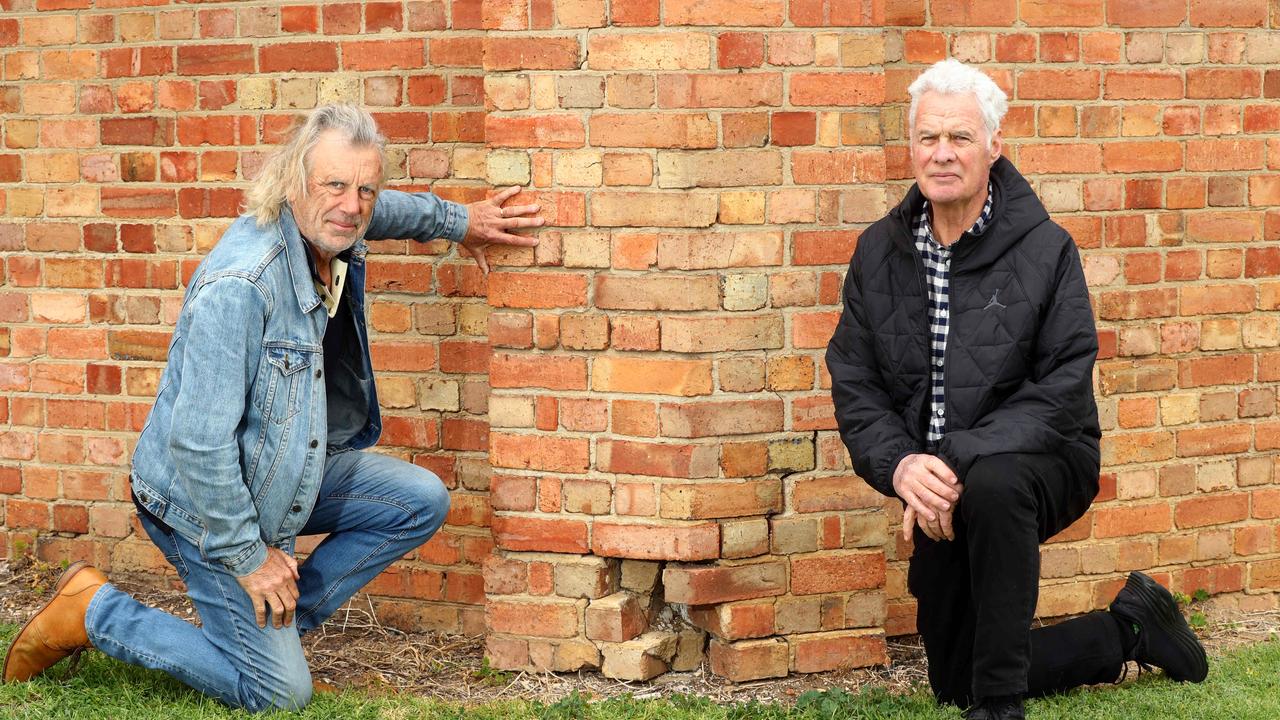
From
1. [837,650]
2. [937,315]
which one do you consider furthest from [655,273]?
[837,650]

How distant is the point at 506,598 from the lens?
4.25 meters

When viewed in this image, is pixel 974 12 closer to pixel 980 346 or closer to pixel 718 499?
pixel 980 346

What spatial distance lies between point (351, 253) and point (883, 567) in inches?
75.5

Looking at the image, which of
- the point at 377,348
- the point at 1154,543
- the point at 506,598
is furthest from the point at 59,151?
the point at 1154,543

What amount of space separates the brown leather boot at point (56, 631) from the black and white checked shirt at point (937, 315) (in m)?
2.45

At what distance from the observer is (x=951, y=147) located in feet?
11.8

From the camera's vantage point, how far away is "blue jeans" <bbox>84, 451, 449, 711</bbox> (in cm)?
382

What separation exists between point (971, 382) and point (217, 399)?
2022mm

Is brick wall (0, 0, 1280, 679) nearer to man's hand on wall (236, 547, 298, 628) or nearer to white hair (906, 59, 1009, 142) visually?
white hair (906, 59, 1009, 142)

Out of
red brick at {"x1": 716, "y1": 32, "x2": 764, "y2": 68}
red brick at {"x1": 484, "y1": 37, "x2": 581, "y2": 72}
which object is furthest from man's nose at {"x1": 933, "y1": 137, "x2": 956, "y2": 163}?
red brick at {"x1": 484, "y1": 37, "x2": 581, "y2": 72}

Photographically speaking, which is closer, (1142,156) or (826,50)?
(826,50)

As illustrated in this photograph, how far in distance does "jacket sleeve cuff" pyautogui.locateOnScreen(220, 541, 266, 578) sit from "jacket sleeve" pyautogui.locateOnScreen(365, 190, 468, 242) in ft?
3.37

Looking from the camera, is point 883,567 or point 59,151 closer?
point 883,567

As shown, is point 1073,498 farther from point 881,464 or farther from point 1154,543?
point 1154,543
